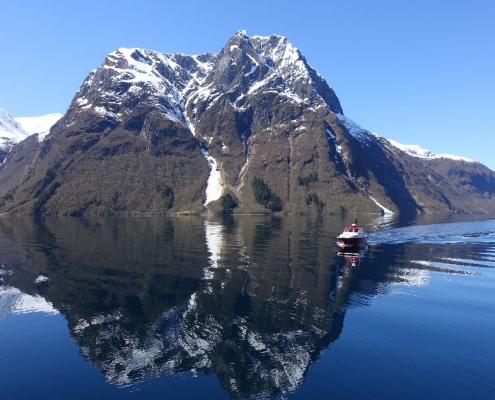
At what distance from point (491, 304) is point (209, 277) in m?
45.2

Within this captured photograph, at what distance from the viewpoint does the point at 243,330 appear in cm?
4134

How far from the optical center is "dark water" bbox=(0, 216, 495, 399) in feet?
102

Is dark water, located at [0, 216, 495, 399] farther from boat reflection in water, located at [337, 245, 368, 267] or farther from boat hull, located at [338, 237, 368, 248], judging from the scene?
boat hull, located at [338, 237, 368, 248]

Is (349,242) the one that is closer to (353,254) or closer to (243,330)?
(353,254)

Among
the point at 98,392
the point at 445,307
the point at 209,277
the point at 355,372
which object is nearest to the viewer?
Result: the point at 98,392

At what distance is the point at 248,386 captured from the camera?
100ft

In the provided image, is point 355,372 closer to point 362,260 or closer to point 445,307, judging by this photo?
point 445,307

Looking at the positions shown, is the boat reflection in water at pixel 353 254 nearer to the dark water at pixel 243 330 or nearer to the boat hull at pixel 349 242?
the boat hull at pixel 349 242

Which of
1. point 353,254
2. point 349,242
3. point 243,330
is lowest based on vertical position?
point 243,330

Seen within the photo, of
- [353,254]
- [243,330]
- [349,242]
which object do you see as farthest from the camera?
[349,242]

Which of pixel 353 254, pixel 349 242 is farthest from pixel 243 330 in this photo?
pixel 349 242

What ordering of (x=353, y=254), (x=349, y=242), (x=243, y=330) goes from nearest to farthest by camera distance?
1. (x=243, y=330)
2. (x=353, y=254)
3. (x=349, y=242)

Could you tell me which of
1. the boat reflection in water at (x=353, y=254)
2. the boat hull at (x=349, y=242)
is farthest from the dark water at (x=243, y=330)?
the boat hull at (x=349, y=242)

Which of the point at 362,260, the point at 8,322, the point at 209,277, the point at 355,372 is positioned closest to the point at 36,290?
the point at 8,322
